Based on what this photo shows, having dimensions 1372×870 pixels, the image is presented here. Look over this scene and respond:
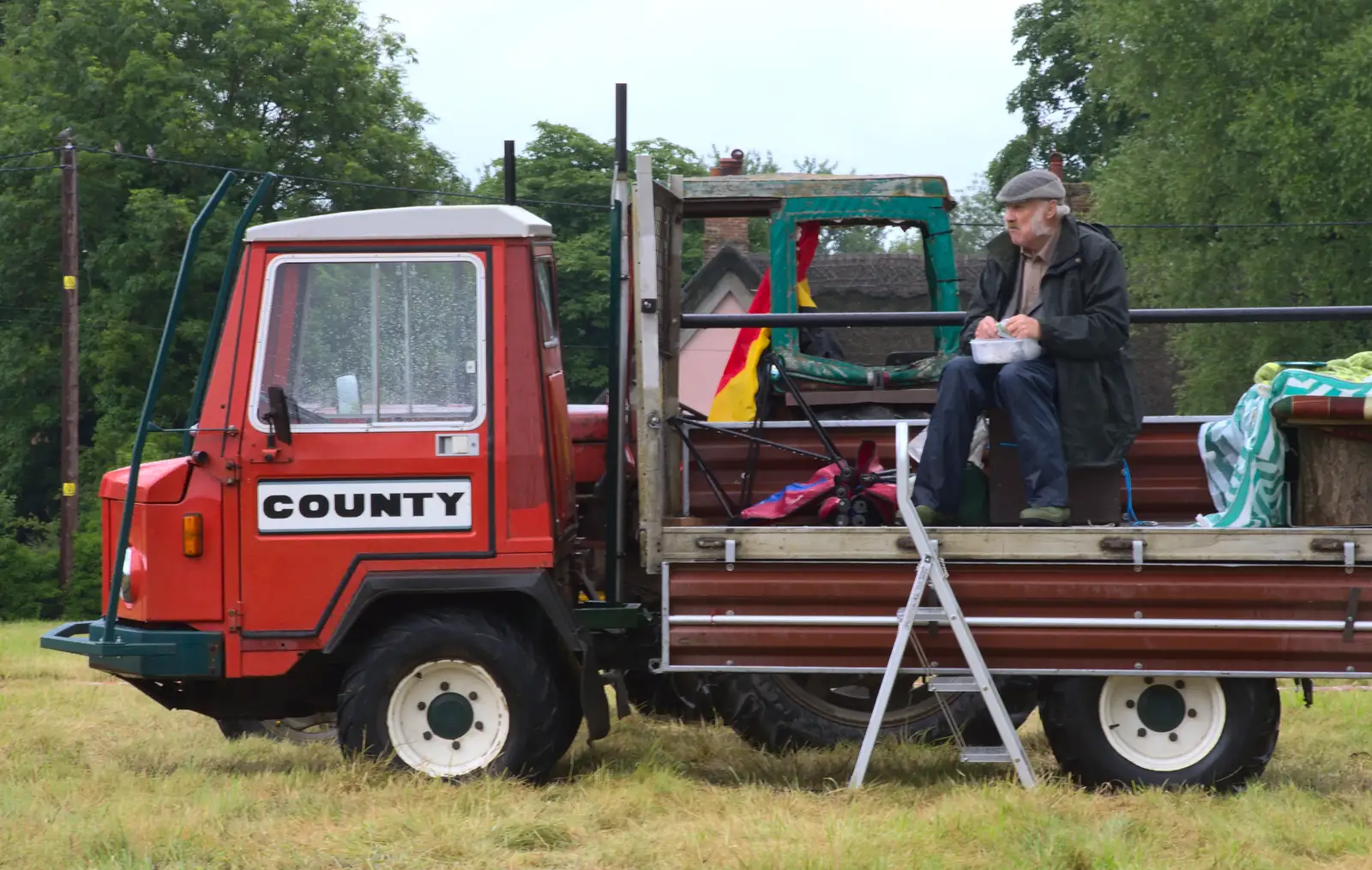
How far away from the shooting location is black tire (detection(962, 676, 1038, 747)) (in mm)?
6539

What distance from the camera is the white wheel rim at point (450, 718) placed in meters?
6.32

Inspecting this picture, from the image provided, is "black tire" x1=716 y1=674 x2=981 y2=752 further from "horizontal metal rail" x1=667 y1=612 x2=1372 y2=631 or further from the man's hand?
the man's hand

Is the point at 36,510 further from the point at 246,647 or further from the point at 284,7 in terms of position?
the point at 246,647

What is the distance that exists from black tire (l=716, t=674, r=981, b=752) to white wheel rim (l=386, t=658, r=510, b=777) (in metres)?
1.26

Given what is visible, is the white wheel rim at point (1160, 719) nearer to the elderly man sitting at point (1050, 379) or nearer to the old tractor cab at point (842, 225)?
the elderly man sitting at point (1050, 379)

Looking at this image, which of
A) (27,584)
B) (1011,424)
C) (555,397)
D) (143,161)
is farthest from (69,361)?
(1011,424)

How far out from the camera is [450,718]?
6.36 metres

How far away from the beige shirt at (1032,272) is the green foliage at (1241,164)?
1831 centimetres

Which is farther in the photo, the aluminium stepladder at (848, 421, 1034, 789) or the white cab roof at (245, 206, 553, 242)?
the white cab roof at (245, 206, 553, 242)

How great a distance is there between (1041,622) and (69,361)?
853 inches

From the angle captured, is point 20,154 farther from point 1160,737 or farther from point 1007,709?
point 1160,737

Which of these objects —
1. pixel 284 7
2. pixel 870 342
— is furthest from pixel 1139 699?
pixel 284 7

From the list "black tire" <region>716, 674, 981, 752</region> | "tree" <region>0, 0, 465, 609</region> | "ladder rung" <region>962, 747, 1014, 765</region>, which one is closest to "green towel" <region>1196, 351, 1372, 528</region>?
"ladder rung" <region>962, 747, 1014, 765</region>

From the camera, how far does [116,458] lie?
30.0 metres
